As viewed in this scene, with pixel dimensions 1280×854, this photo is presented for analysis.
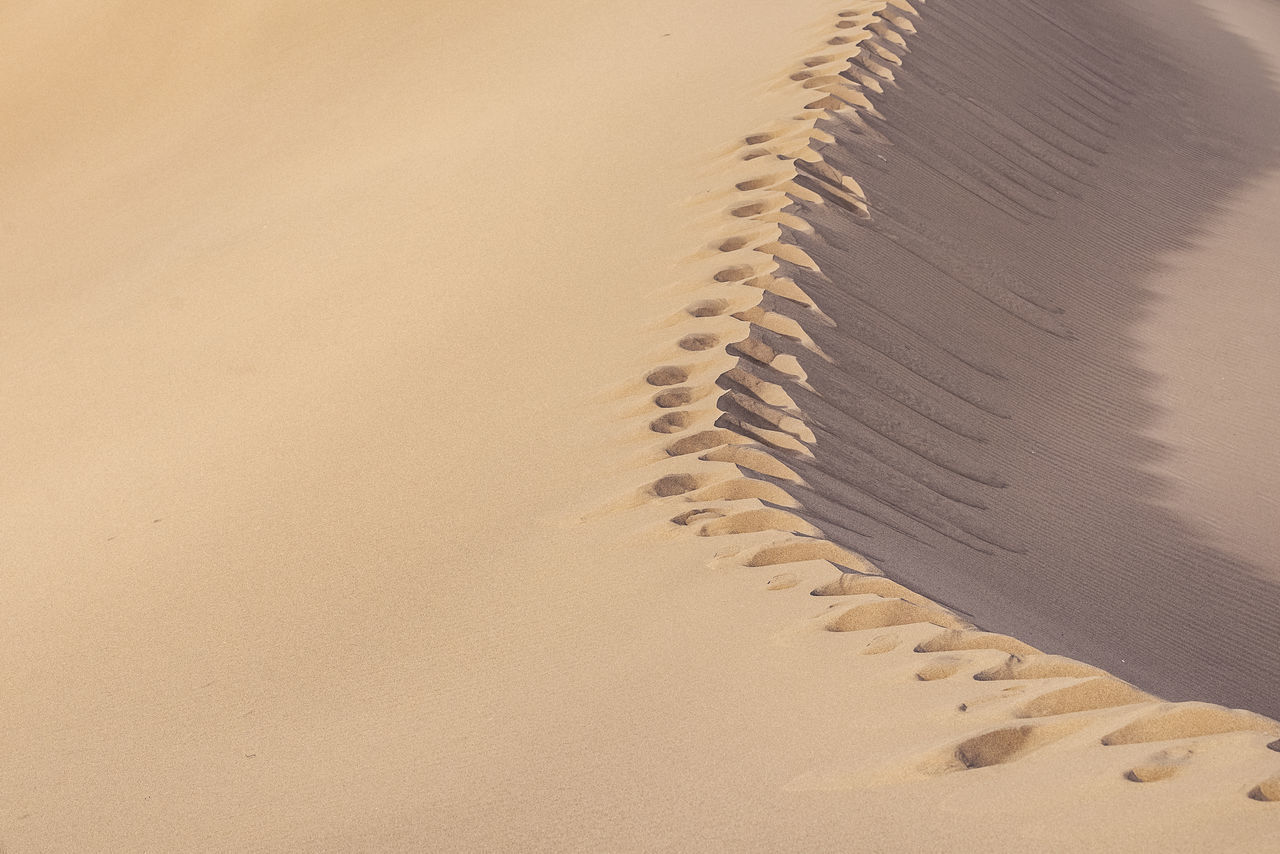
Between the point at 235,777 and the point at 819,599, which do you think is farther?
the point at 819,599

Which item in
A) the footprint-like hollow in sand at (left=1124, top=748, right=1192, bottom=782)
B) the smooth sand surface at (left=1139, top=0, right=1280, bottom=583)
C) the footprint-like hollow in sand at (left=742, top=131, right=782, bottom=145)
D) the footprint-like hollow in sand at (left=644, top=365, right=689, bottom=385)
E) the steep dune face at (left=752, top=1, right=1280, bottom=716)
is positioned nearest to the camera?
the footprint-like hollow in sand at (left=1124, top=748, right=1192, bottom=782)

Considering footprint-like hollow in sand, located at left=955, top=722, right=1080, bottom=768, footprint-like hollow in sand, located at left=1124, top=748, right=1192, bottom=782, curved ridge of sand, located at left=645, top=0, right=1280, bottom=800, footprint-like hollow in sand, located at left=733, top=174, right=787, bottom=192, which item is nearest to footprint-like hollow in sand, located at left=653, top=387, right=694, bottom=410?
curved ridge of sand, located at left=645, top=0, right=1280, bottom=800

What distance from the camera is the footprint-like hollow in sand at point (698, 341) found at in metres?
4.88

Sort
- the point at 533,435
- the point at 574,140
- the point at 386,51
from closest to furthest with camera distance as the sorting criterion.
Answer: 1. the point at 533,435
2. the point at 574,140
3. the point at 386,51

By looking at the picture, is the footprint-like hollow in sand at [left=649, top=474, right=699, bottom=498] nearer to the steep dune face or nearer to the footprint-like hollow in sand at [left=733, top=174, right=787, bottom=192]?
the steep dune face

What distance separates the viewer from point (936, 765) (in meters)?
2.54

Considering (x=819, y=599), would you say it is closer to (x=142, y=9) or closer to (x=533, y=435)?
(x=533, y=435)

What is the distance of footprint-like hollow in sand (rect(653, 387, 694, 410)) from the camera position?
4.53 m

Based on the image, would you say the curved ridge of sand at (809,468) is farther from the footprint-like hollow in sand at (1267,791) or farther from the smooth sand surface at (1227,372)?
the smooth sand surface at (1227,372)

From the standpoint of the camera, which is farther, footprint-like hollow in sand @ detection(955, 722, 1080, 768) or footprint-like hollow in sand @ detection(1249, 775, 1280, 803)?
footprint-like hollow in sand @ detection(955, 722, 1080, 768)

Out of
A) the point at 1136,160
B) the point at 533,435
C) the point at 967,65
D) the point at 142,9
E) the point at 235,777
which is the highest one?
the point at 142,9

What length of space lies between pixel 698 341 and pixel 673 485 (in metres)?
1.07

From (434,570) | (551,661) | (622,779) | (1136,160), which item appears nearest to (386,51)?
(1136,160)

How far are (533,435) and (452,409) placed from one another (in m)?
0.42
